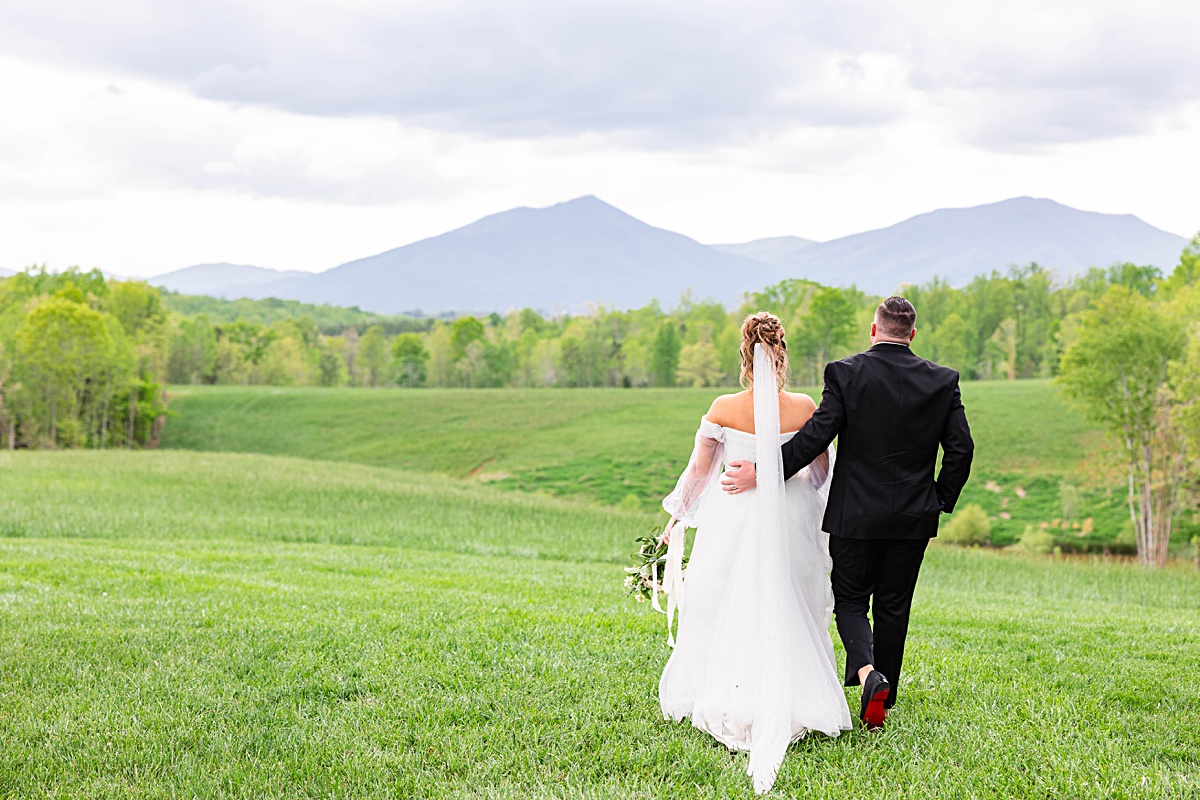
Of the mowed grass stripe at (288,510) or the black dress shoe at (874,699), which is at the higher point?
the black dress shoe at (874,699)

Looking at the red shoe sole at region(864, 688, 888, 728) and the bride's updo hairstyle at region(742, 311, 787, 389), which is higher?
the bride's updo hairstyle at region(742, 311, 787, 389)

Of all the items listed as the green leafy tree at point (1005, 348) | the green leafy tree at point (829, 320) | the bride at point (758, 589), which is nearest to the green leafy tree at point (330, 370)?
the green leafy tree at point (829, 320)

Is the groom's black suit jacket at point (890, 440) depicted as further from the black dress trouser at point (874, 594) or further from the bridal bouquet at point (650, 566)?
the bridal bouquet at point (650, 566)

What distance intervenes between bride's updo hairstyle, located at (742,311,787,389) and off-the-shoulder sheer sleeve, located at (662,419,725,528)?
45 centimetres

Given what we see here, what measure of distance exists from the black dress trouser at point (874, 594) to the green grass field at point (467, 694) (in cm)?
51

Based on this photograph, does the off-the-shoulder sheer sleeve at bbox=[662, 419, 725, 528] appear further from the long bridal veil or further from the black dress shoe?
the black dress shoe

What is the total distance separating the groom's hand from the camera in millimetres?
5770

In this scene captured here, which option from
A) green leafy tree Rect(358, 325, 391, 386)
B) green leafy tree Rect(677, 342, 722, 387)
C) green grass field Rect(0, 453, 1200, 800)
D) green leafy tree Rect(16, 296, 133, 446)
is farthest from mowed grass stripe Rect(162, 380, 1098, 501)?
green grass field Rect(0, 453, 1200, 800)

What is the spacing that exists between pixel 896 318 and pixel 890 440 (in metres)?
0.83

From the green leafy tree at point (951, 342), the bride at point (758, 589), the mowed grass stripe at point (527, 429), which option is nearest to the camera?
the bride at point (758, 589)

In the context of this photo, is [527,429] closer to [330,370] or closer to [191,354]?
[191,354]

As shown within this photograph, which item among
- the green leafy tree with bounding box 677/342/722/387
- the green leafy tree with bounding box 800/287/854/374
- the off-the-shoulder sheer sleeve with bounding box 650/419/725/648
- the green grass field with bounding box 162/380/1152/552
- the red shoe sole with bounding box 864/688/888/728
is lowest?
the green grass field with bounding box 162/380/1152/552

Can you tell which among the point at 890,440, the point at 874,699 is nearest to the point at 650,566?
the point at 874,699

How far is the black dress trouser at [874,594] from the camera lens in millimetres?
5754
